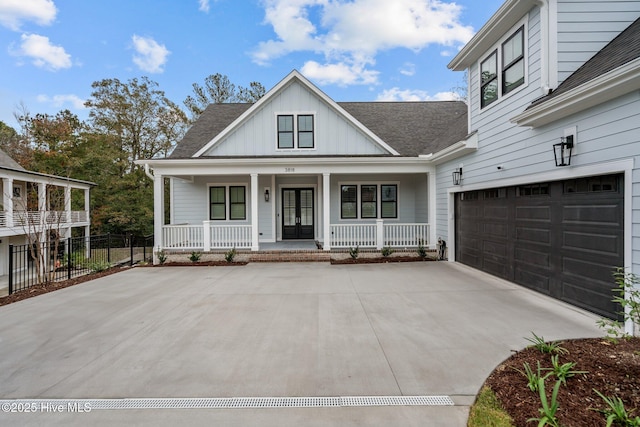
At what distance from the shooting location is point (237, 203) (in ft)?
41.3

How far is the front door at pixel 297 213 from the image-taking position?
12906mm

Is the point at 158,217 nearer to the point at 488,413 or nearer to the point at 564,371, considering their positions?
the point at 488,413

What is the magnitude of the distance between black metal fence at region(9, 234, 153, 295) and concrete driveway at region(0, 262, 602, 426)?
1.69 meters

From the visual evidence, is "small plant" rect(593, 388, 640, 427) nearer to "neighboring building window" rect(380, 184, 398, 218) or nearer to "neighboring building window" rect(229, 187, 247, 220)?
"neighboring building window" rect(380, 184, 398, 218)

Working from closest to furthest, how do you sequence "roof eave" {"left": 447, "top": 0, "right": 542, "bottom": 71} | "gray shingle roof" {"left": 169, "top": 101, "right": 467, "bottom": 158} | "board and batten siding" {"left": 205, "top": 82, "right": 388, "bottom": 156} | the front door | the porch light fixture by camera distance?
the porch light fixture
"roof eave" {"left": 447, "top": 0, "right": 542, "bottom": 71}
"board and batten siding" {"left": 205, "top": 82, "right": 388, "bottom": 156}
"gray shingle roof" {"left": 169, "top": 101, "right": 467, "bottom": 158}
the front door

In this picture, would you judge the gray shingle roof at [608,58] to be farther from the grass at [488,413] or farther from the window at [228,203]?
the window at [228,203]

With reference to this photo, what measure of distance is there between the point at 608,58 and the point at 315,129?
805cm

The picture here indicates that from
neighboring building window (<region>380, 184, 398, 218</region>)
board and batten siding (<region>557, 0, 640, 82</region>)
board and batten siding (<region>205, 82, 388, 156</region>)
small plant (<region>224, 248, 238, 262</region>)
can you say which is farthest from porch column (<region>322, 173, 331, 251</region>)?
board and batten siding (<region>557, 0, 640, 82</region>)

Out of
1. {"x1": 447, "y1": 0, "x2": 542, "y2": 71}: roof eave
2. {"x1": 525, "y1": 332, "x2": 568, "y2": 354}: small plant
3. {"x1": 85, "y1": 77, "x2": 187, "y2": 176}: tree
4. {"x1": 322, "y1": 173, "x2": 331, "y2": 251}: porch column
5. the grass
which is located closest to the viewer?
the grass

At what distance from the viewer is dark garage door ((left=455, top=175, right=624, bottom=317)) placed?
443 cm

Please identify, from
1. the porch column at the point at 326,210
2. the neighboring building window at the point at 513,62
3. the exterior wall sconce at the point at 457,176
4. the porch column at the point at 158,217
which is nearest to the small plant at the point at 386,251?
the porch column at the point at 326,210

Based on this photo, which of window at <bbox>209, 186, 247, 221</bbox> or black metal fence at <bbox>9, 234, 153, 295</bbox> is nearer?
black metal fence at <bbox>9, 234, 153, 295</bbox>

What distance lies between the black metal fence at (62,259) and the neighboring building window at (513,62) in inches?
430

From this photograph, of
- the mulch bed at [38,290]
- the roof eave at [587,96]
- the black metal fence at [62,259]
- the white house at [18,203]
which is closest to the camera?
the roof eave at [587,96]
